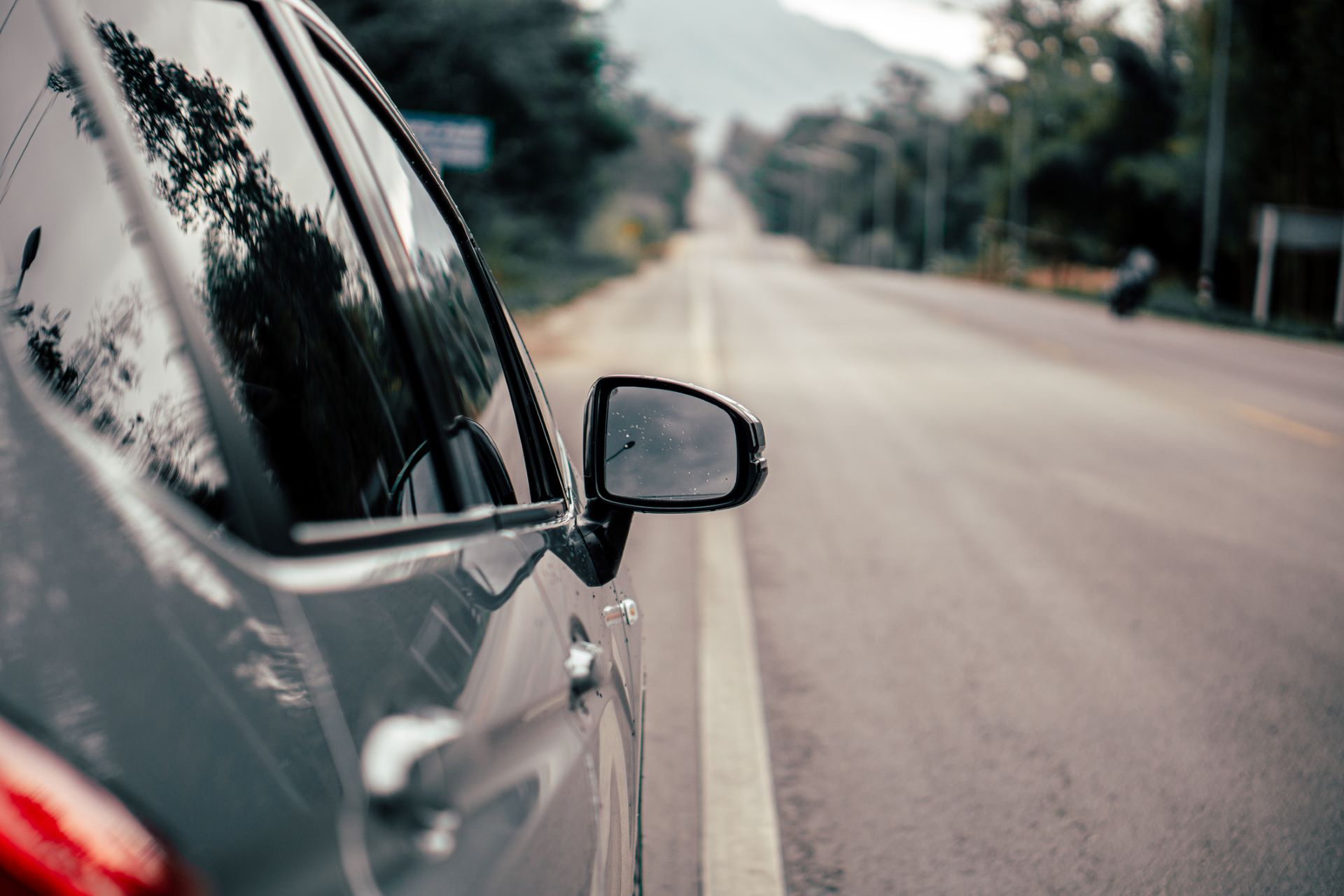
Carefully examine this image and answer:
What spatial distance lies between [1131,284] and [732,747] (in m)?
27.2

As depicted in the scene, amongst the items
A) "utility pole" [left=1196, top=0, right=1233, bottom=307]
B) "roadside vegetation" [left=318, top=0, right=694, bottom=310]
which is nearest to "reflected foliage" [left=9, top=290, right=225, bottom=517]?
"roadside vegetation" [left=318, top=0, right=694, bottom=310]

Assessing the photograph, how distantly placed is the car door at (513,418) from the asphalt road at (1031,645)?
127 centimetres

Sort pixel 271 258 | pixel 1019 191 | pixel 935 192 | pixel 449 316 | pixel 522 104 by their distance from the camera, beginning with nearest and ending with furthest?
pixel 271 258, pixel 449 316, pixel 522 104, pixel 1019 191, pixel 935 192

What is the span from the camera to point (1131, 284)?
28875 millimetres

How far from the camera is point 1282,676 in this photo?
15.2 feet

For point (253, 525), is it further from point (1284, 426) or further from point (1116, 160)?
point (1116, 160)

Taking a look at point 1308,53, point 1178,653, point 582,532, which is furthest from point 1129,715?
point 1308,53

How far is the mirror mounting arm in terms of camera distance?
2.03 meters

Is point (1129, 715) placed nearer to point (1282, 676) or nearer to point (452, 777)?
point (1282, 676)

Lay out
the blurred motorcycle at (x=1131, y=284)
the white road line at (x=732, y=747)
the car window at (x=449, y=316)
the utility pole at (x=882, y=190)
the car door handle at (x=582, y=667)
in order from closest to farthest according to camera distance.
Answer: the car door handle at (x=582, y=667) < the car window at (x=449, y=316) < the white road line at (x=732, y=747) < the blurred motorcycle at (x=1131, y=284) < the utility pole at (x=882, y=190)

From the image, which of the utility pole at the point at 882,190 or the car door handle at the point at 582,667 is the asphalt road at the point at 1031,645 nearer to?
the car door handle at the point at 582,667

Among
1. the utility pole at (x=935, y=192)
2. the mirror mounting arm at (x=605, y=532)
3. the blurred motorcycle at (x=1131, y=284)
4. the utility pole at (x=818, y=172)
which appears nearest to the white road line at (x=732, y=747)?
the mirror mounting arm at (x=605, y=532)

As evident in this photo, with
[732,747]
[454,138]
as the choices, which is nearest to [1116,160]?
[454,138]

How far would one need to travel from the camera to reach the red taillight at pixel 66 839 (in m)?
0.79
